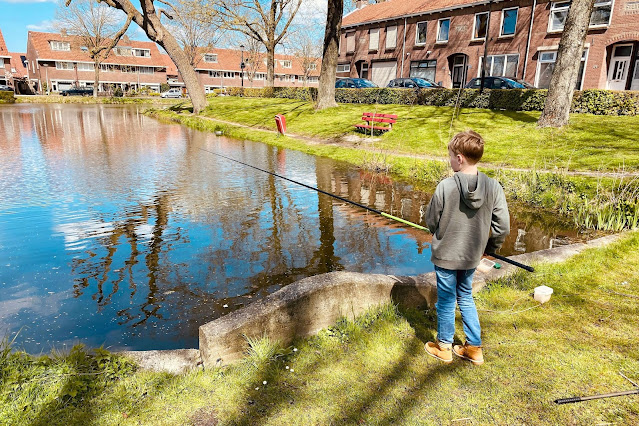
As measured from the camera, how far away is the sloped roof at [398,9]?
92.9ft

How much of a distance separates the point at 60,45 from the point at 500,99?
64631 millimetres

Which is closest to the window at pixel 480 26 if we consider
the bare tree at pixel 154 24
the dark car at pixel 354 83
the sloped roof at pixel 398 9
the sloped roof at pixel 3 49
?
the sloped roof at pixel 398 9

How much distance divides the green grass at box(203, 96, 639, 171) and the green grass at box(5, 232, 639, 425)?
6043mm

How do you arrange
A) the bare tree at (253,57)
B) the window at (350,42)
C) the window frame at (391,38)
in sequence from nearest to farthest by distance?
1. the window frame at (391,38)
2. the window at (350,42)
3. the bare tree at (253,57)

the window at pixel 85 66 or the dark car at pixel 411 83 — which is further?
the window at pixel 85 66

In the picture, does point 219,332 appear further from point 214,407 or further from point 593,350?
point 593,350

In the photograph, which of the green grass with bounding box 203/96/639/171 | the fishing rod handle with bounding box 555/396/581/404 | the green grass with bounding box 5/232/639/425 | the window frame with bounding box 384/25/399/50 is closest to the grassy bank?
the window frame with bounding box 384/25/399/50

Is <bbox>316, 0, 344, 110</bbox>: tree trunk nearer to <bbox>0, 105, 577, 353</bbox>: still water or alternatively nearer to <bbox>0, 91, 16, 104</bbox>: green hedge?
<bbox>0, 105, 577, 353</bbox>: still water

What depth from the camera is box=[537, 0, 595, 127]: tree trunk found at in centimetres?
1238

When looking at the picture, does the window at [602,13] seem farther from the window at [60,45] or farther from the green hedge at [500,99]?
the window at [60,45]

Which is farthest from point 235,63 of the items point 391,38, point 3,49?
point 391,38

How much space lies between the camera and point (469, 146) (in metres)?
2.77

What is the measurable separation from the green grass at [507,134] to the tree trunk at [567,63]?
22.6 inches

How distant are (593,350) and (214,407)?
2.70m
